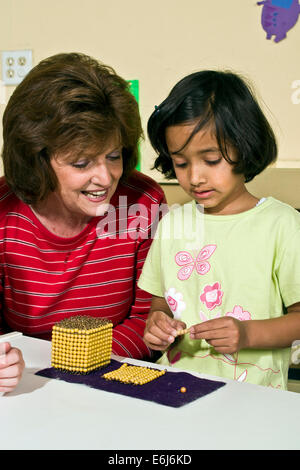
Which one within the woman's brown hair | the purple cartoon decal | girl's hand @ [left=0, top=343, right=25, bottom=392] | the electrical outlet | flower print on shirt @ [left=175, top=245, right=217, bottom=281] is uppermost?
the purple cartoon decal

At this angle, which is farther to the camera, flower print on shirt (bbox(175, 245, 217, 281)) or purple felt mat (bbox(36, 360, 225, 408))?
flower print on shirt (bbox(175, 245, 217, 281))

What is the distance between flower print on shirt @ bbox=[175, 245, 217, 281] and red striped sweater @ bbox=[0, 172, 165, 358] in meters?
0.20

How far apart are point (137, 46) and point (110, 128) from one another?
3.19ft

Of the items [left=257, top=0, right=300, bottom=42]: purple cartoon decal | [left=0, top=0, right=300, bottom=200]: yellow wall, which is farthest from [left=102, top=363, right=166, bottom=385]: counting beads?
[left=257, top=0, right=300, bottom=42]: purple cartoon decal

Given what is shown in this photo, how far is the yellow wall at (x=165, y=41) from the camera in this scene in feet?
6.11

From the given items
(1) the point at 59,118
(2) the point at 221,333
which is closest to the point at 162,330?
(2) the point at 221,333

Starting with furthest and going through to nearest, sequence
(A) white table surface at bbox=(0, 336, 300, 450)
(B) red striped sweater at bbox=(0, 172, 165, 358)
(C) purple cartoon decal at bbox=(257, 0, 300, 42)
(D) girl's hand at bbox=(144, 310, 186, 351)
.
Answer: (C) purple cartoon decal at bbox=(257, 0, 300, 42)
(B) red striped sweater at bbox=(0, 172, 165, 358)
(D) girl's hand at bbox=(144, 310, 186, 351)
(A) white table surface at bbox=(0, 336, 300, 450)

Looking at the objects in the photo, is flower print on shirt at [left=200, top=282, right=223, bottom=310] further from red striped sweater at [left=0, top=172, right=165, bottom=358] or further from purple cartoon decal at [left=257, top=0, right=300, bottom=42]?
purple cartoon decal at [left=257, top=0, right=300, bottom=42]

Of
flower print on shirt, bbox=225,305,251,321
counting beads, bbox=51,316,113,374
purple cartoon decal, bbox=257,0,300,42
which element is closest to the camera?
counting beads, bbox=51,316,113,374

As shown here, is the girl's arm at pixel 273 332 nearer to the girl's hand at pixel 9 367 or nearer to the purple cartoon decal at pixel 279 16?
the girl's hand at pixel 9 367

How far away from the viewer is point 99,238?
140 centimetres

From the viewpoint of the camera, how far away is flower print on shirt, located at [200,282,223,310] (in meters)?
1.19

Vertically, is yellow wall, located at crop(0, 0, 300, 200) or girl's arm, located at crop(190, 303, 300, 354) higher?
yellow wall, located at crop(0, 0, 300, 200)
